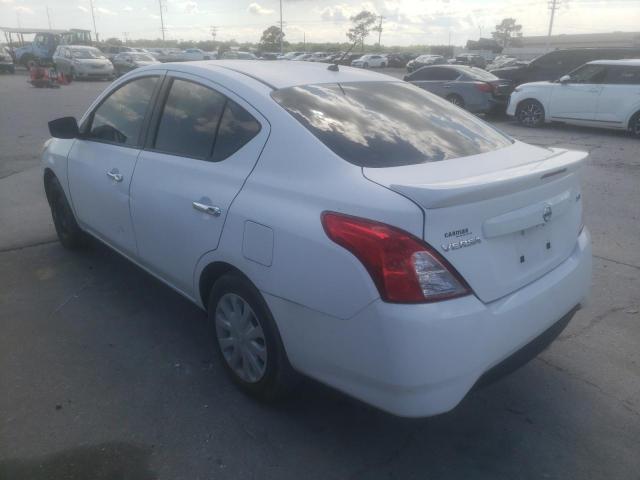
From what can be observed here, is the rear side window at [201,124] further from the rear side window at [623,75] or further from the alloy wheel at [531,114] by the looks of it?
the alloy wheel at [531,114]

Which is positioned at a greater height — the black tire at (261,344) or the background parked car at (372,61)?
the black tire at (261,344)

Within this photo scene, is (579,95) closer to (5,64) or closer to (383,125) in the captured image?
(383,125)

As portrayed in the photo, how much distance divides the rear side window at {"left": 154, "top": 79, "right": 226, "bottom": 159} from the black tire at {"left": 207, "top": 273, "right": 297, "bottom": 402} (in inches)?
30.6

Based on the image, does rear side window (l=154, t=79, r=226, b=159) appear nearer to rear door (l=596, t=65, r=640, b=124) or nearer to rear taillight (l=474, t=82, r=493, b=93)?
rear door (l=596, t=65, r=640, b=124)

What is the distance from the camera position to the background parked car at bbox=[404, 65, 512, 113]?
14.2 meters

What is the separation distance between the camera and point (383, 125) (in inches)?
115

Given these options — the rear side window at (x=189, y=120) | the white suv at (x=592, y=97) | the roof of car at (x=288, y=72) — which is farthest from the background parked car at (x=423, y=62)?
the rear side window at (x=189, y=120)

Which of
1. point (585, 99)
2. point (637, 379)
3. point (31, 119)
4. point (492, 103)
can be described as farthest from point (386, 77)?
point (31, 119)

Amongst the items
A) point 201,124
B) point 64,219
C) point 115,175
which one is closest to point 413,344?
point 201,124

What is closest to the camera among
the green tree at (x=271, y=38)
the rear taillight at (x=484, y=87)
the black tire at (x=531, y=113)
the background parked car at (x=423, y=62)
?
the black tire at (x=531, y=113)

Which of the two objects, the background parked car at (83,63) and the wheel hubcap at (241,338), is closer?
the wheel hubcap at (241,338)

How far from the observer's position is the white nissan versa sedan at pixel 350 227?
2178 mm

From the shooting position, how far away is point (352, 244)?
2227 millimetres

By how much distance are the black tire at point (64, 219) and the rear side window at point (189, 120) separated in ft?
5.74
